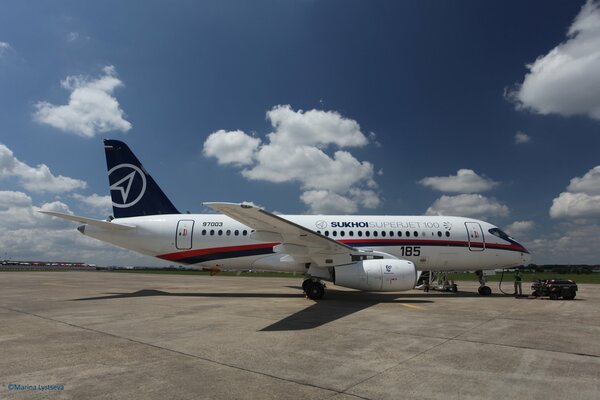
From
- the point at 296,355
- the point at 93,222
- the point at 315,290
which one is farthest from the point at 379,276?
the point at 93,222

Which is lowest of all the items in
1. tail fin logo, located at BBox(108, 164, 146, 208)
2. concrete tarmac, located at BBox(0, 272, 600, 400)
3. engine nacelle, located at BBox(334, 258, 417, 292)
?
concrete tarmac, located at BBox(0, 272, 600, 400)

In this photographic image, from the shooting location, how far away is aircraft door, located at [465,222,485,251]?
57.6ft

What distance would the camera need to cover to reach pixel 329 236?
16578mm

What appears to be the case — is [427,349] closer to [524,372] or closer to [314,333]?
[524,372]

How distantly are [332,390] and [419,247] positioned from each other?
13.5m

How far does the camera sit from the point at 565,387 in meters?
4.73

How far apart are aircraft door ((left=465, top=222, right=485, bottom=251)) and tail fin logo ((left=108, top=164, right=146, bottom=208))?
53.1 feet

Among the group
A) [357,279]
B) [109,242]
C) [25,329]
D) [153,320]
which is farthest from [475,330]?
[109,242]

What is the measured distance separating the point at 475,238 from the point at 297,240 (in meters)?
9.62

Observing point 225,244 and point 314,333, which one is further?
point 225,244

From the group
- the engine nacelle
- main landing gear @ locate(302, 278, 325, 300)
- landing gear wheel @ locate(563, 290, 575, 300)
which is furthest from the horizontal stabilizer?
landing gear wheel @ locate(563, 290, 575, 300)

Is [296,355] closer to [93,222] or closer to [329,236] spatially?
[329,236]

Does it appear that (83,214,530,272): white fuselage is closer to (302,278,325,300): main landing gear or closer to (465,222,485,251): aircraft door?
(465,222,485,251): aircraft door

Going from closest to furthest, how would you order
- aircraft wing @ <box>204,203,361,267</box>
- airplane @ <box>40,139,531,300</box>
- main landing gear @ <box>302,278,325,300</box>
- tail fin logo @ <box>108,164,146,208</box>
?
aircraft wing @ <box>204,203,361,267</box>
airplane @ <box>40,139,531,300</box>
main landing gear @ <box>302,278,325,300</box>
tail fin logo @ <box>108,164,146,208</box>
